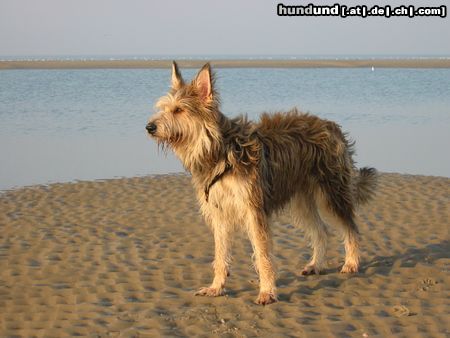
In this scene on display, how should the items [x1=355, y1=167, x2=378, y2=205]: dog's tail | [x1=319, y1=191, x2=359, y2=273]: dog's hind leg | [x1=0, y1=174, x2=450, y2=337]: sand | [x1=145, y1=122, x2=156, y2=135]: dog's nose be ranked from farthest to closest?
[x1=355, y1=167, x2=378, y2=205]: dog's tail → [x1=319, y1=191, x2=359, y2=273]: dog's hind leg → [x1=145, y1=122, x2=156, y2=135]: dog's nose → [x1=0, y1=174, x2=450, y2=337]: sand

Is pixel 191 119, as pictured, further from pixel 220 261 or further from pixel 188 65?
pixel 188 65

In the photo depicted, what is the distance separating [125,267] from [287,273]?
1800mm

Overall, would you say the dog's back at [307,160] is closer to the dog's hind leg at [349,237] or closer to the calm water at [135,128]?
the dog's hind leg at [349,237]

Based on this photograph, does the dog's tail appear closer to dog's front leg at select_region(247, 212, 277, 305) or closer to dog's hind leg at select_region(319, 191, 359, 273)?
dog's hind leg at select_region(319, 191, 359, 273)

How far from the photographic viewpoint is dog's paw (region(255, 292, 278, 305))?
6.45m

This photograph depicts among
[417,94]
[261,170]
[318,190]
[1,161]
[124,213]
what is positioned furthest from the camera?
[417,94]

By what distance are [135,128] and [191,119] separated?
14.5m

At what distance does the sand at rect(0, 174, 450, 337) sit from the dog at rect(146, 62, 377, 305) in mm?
408

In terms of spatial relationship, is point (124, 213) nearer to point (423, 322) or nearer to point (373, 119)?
point (423, 322)

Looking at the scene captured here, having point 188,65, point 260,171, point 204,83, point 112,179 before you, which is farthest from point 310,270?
point 188,65

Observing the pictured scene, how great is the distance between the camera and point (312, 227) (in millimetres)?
7598

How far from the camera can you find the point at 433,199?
1109 cm

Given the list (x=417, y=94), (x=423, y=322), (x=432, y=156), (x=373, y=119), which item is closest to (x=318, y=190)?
(x=423, y=322)

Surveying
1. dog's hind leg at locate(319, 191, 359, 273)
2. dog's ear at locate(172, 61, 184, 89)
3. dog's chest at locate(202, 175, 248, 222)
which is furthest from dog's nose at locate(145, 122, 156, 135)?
dog's hind leg at locate(319, 191, 359, 273)
